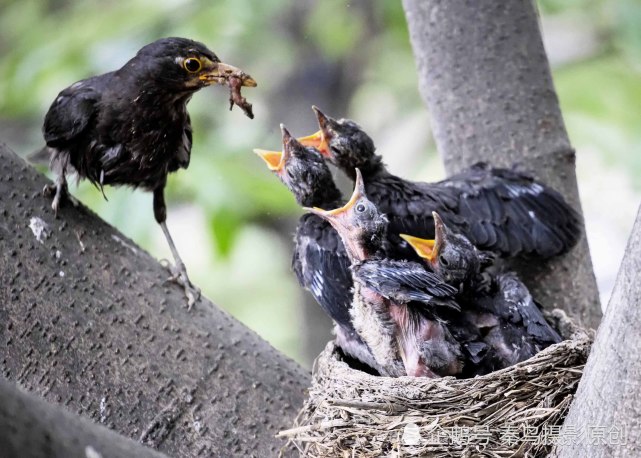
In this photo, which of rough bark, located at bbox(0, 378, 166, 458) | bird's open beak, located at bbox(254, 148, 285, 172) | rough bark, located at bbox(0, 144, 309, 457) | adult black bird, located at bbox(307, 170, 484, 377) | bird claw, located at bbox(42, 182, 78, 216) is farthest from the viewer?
bird's open beak, located at bbox(254, 148, 285, 172)

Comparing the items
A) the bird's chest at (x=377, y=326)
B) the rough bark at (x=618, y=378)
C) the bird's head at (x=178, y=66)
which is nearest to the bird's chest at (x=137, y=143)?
the bird's head at (x=178, y=66)

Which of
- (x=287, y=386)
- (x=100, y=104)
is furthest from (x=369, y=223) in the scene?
(x=100, y=104)

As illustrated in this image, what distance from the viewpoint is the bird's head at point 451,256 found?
9.78 feet

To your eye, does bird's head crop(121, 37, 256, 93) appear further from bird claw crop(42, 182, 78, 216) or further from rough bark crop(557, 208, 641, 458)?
rough bark crop(557, 208, 641, 458)

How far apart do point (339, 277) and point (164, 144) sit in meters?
0.86

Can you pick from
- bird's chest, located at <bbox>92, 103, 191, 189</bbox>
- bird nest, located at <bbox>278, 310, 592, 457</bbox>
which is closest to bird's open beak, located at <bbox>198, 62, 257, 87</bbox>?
bird's chest, located at <bbox>92, 103, 191, 189</bbox>

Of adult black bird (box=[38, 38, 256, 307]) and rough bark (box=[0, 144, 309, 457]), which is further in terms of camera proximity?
adult black bird (box=[38, 38, 256, 307])

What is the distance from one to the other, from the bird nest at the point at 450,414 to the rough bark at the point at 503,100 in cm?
70

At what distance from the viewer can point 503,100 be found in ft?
10.9

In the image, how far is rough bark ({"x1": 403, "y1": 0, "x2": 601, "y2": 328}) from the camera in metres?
3.31

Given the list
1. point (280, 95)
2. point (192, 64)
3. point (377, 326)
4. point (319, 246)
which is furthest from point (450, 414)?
point (280, 95)

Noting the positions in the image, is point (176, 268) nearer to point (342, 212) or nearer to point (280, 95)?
point (342, 212)

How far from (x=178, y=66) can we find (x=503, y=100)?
1234 mm

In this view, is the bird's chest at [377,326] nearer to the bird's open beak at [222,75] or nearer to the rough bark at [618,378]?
the bird's open beak at [222,75]
